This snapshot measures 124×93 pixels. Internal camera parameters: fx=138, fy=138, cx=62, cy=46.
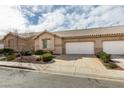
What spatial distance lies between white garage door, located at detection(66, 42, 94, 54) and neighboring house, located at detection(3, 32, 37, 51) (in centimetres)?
657

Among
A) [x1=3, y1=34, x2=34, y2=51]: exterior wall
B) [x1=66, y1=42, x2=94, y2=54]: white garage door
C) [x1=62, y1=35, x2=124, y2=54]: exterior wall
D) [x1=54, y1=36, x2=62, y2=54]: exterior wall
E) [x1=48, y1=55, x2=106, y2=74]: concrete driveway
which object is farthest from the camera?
[x1=3, y1=34, x2=34, y2=51]: exterior wall

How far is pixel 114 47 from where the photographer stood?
18969mm

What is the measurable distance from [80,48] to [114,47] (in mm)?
4806

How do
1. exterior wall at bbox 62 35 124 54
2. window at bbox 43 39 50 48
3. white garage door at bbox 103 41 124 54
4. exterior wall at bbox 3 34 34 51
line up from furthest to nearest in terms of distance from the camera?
exterior wall at bbox 3 34 34 51 < window at bbox 43 39 50 48 < exterior wall at bbox 62 35 124 54 < white garage door at bbox 103 41 124 54

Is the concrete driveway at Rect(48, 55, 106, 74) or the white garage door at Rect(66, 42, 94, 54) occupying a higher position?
the white garage door at Rect(66, 42, 94, 54)

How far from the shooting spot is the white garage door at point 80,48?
66.4ft

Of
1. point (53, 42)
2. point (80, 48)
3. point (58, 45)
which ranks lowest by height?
point (80, 48)

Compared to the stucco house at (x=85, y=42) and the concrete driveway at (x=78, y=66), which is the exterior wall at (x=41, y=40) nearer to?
the stucco house at (x=85, y=42)

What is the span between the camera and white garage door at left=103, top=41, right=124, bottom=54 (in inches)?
739

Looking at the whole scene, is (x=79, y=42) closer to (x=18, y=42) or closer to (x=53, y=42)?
(x=53, y=42)

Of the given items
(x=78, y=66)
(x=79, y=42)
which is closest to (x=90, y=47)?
(x=79, y=42)

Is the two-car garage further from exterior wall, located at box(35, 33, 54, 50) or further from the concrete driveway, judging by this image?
the concrete driveway

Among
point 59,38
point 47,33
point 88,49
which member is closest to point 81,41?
point 88,49

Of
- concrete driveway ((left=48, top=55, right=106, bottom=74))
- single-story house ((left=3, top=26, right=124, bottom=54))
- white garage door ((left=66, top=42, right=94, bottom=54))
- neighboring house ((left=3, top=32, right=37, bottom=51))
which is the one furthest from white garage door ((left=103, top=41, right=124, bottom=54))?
neighboring house ((left=3, top=32, right=37, bottom=51))
